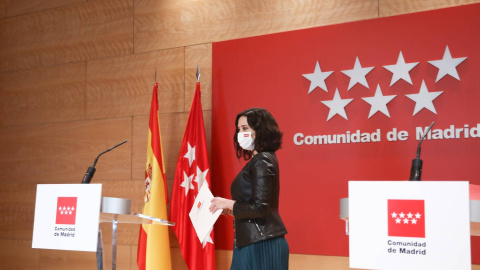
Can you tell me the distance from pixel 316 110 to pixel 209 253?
50.4 inches

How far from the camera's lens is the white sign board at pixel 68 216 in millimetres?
2346

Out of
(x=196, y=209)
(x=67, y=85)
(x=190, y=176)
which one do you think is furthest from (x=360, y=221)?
(x=67, y=85)

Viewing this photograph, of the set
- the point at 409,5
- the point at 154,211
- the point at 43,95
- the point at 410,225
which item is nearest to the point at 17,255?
the point at 43,95

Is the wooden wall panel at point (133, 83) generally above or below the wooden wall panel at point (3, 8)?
below

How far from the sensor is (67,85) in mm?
5141

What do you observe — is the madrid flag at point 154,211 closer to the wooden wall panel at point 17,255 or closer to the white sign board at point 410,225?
the wooden wall panel at point 17,255

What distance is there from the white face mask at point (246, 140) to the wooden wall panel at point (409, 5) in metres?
1.50

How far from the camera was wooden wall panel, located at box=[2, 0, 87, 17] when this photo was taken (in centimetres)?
530

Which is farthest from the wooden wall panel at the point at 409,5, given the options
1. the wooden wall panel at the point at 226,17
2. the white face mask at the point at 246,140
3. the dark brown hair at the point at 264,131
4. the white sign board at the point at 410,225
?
the white sign board at the point at 410,225

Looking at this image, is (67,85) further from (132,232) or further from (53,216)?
(53,216)

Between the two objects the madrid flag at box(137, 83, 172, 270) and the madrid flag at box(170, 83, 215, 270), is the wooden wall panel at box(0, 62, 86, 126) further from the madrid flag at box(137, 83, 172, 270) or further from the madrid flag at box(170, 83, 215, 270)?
the madrid flag at box(170, 83, 215, 270)

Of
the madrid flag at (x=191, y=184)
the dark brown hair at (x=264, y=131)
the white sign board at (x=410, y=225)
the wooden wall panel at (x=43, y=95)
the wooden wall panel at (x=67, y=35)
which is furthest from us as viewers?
the wooden wall panel at (x=43, y=95)

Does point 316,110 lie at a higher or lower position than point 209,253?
higher

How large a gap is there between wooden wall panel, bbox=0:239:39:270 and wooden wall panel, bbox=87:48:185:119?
138 centimetres
